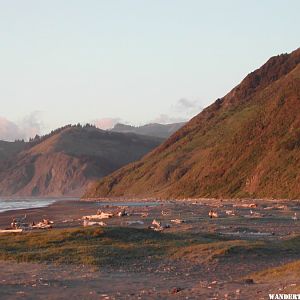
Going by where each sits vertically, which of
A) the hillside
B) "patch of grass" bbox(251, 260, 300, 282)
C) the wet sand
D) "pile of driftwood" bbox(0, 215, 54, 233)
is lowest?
the wet sand

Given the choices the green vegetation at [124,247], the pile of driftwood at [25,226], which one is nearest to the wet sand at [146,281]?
the green vegetation at [124,247]

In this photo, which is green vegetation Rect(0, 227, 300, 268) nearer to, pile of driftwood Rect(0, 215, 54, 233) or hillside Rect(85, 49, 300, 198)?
pile of driftwood Rect(0, 215, 54, 233)

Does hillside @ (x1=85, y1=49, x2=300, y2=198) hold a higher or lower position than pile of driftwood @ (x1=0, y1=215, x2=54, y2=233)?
higher

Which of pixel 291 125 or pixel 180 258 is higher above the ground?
pixel 291 125

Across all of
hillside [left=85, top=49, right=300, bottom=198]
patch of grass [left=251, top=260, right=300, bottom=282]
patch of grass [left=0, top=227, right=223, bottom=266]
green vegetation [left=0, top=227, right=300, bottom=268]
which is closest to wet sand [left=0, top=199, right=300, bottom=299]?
patch of grass [left=251, top=260, right=300, bottom=282]

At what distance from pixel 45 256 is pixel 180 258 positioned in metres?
6.03

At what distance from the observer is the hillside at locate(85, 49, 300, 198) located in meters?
119

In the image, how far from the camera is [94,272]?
25469mm

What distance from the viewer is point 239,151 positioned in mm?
137500

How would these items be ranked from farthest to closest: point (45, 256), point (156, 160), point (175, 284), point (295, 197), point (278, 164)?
point (156, 160)
point (278, 164)
point (295, 197)
point (45, 256)
point (175, 284)

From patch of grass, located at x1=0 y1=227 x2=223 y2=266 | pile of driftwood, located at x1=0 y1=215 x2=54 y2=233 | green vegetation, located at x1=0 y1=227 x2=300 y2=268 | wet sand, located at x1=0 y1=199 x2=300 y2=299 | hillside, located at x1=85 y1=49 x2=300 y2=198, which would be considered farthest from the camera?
hillside, located at x1=85 y1=49 x2=300 y2=198

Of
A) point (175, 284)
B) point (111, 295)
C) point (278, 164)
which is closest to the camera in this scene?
point (111, 295)

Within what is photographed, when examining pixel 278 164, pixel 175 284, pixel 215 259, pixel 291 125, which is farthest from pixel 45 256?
pixel 291 125

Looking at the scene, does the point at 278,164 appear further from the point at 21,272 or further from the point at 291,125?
the point at 21,272
